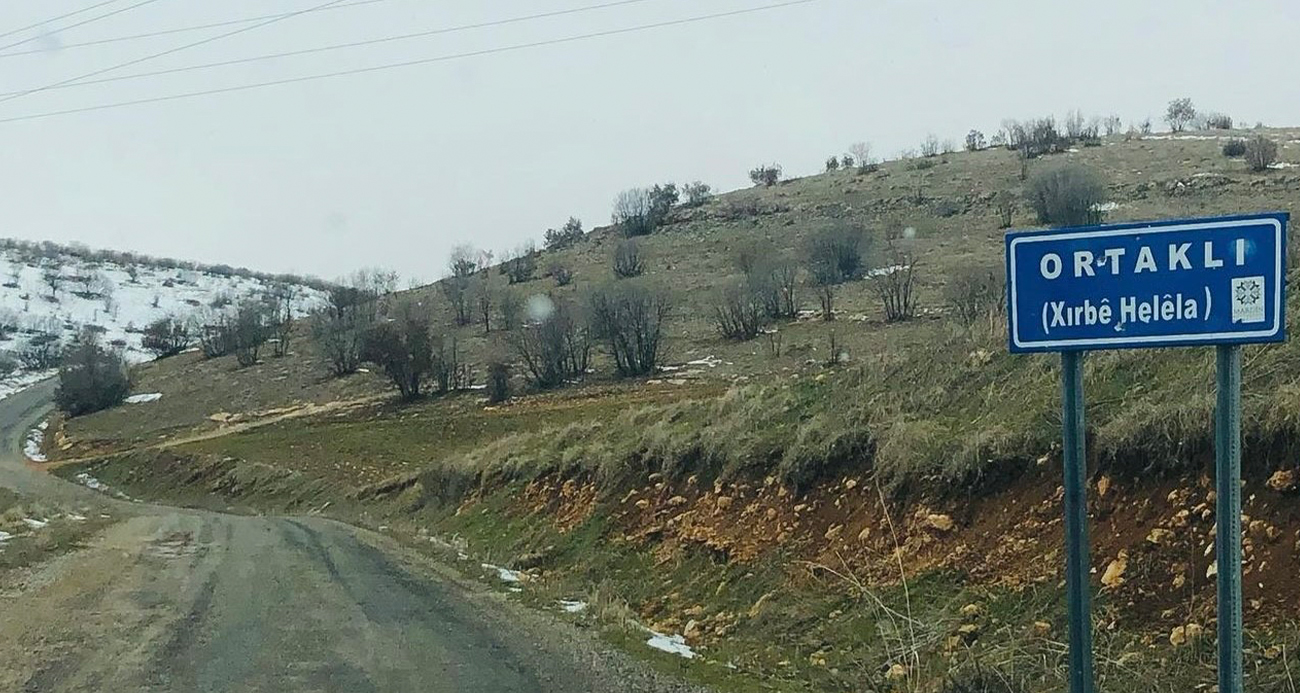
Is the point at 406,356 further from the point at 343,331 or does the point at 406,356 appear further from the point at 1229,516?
the point at 1229,516

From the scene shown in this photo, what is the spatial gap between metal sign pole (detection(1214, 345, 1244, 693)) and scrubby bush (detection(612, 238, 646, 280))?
259ft

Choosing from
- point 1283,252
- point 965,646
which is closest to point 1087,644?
point 1283,252

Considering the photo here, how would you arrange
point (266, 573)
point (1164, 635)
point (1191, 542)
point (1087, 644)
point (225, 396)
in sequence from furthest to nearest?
point (225, 396) < point (266, 573) < point (1191, 542) < point (1164, 635) < point (1087, 644)

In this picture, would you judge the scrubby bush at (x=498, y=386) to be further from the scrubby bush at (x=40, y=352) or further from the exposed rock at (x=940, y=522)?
the scrubby bush at (x=40, y=352)

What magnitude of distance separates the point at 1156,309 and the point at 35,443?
81.3 metres

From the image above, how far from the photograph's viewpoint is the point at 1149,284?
3.86 meters

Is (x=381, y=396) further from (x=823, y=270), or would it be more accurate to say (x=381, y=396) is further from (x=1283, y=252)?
(x=1283, y=252)

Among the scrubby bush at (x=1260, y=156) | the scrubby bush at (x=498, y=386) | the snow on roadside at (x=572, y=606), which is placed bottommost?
the scrubby bush at (x=498, y=386)

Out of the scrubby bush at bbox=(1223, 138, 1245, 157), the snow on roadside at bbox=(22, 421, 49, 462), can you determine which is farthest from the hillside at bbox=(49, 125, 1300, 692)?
the scrubby bush at bbox=(1223, 138, 1245, 157)

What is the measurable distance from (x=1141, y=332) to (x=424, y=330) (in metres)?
64.0

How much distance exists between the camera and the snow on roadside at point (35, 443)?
219 feet

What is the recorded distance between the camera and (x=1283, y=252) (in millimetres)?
3621

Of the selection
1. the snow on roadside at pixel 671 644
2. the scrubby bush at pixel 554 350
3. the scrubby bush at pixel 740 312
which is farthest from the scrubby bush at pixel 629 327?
the snow on roadside at pixel 671 644

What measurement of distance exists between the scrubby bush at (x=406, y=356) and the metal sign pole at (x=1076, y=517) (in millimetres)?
60982
